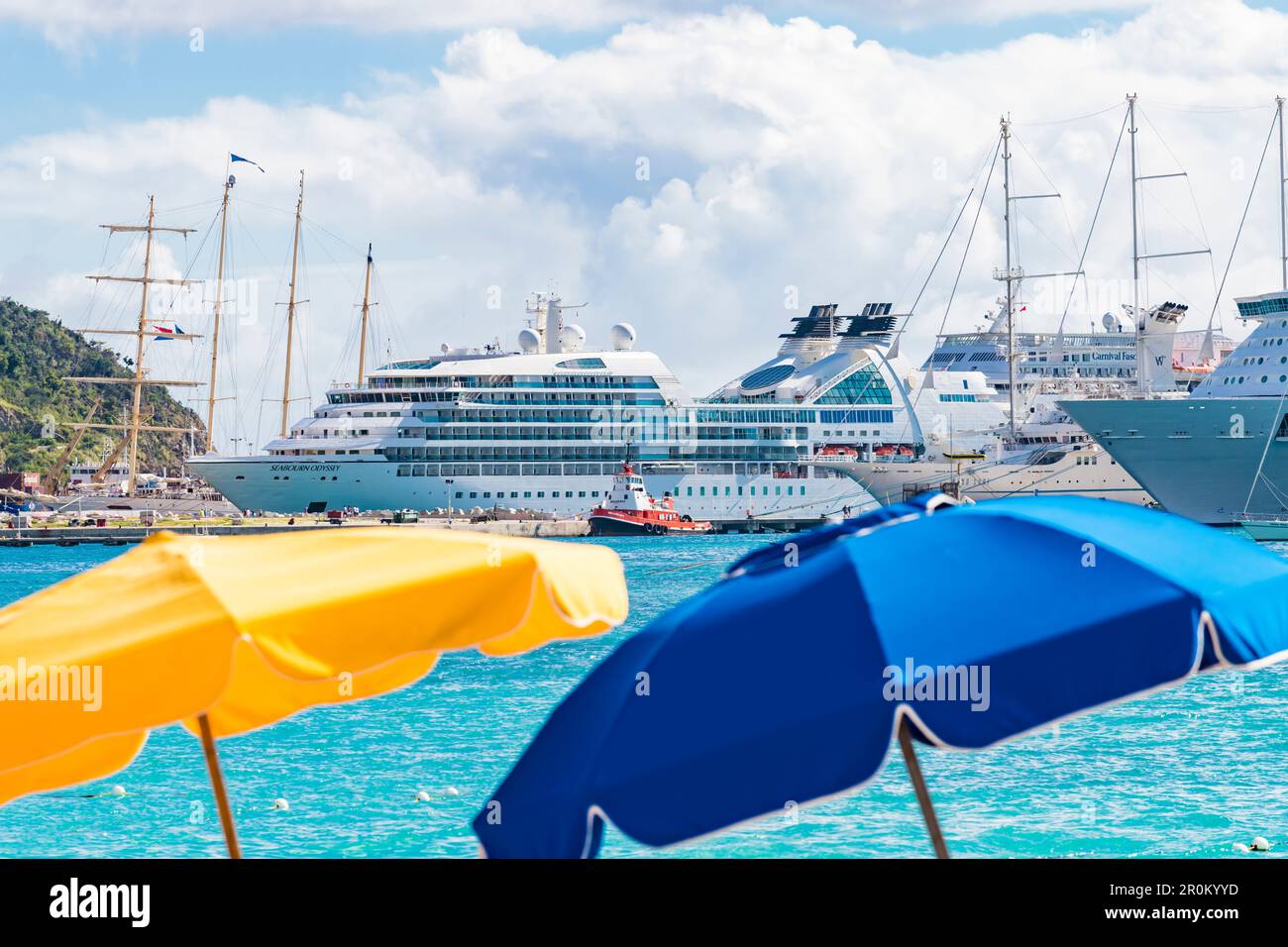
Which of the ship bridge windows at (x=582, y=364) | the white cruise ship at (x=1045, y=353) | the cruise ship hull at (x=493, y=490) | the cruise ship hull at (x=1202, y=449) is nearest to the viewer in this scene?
the cruise ship hull at (x=1202, y=449)

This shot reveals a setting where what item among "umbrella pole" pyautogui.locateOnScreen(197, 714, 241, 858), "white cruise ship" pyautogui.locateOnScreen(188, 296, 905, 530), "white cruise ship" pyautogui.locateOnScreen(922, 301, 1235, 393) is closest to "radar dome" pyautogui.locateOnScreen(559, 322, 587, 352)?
"white cruise ship" pyautogui.locateOnScreen(188, 296, 905, 530)

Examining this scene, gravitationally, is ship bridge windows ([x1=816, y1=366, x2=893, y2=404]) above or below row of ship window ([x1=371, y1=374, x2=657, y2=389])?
above

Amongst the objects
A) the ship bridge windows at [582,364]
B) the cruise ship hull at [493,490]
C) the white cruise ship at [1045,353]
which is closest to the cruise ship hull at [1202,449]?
the cruise ship hull at [493,490]

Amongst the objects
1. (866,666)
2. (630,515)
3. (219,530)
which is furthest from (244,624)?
(219,530)

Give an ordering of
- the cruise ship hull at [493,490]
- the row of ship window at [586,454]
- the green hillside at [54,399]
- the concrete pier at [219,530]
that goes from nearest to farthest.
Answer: the concrete pier at [219,530] < the cruise ship hull at [493,490] < the row of ship window at [586,454] < the green hillside at [54,399]

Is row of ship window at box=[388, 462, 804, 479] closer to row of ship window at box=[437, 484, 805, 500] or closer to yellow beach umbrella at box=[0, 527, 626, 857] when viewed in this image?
row of ship window at box=[437, 484, 805, 500]

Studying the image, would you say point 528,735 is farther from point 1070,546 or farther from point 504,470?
point 504,470

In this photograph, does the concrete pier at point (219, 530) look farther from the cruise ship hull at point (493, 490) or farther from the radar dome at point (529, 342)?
the radar dome at point (529, 342)
